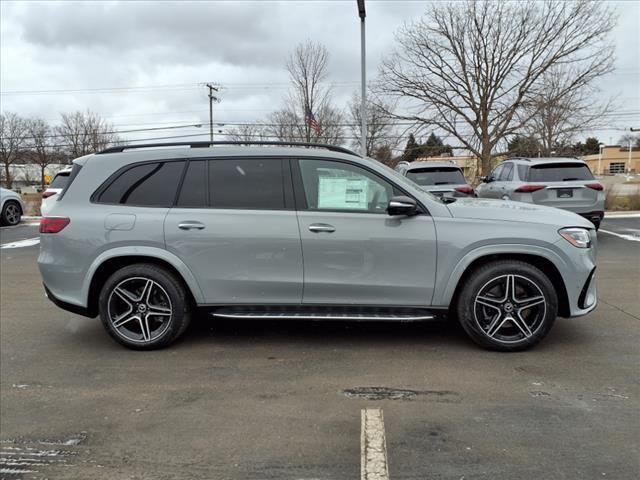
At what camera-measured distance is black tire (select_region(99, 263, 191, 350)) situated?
427 cm

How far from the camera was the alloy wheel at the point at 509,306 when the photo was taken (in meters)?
4.10

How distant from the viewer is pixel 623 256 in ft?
28.6

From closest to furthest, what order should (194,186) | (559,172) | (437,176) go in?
(194,186)
(559,172)
(437,176)

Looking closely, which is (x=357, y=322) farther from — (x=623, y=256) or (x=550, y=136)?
(x=550, y=136)

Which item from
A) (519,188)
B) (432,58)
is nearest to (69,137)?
(432,58)

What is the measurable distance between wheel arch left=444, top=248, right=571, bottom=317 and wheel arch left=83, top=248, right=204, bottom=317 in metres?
2.17

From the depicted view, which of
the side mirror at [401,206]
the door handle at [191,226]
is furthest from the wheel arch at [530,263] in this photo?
the door handle at [191,226]

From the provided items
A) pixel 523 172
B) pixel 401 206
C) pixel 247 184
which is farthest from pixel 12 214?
pixel 401 206

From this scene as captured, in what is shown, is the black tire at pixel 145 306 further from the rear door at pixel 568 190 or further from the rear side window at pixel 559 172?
the rear side window at pixel 559 172

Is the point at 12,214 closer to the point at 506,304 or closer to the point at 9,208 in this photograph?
the point at 9,208

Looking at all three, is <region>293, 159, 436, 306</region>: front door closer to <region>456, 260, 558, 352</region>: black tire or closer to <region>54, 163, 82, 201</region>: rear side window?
<region>456, 260, 558, 352</region>: black tire

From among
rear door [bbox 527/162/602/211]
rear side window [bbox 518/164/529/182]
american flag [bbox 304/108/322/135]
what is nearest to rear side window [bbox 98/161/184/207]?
rear door [bbox 527/162/602/211]

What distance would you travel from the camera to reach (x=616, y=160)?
320 ft

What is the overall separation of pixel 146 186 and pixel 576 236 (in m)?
3.69
